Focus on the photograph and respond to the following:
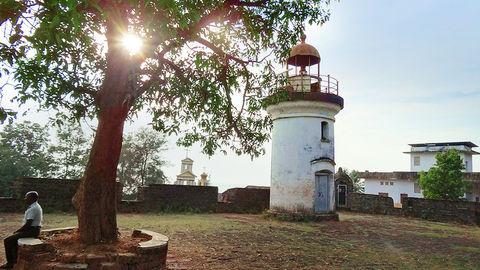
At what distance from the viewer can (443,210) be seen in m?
22.0

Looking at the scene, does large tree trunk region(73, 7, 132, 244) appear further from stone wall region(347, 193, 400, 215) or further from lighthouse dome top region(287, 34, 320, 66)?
stone wall region(347, 193, 400, 215)

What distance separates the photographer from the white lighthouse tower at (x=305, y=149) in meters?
17.5

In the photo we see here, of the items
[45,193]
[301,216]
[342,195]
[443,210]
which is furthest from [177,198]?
[443,210]

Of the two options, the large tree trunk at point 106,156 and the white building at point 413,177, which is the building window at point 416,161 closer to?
the white building at point 413,177

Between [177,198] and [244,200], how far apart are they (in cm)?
425

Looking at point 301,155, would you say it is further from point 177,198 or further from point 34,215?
point 34,215

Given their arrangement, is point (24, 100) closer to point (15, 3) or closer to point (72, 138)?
point (15, 3)

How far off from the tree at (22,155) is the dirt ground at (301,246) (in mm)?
16270

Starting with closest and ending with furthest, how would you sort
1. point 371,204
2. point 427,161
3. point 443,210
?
point 443,210
point 371,204
point 427,161

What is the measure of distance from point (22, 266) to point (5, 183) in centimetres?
2573

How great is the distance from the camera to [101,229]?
22.0ft

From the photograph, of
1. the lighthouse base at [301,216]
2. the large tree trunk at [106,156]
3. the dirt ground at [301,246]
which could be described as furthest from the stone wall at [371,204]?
the large tree trunk at [106,156]

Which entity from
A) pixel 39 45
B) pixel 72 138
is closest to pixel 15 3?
pixel 39 45

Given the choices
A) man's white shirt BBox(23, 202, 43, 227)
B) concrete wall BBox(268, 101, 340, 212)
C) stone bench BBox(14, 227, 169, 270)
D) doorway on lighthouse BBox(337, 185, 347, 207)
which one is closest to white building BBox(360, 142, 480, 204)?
doorway on lighthouse BBox(337, 185, 347, 207)
